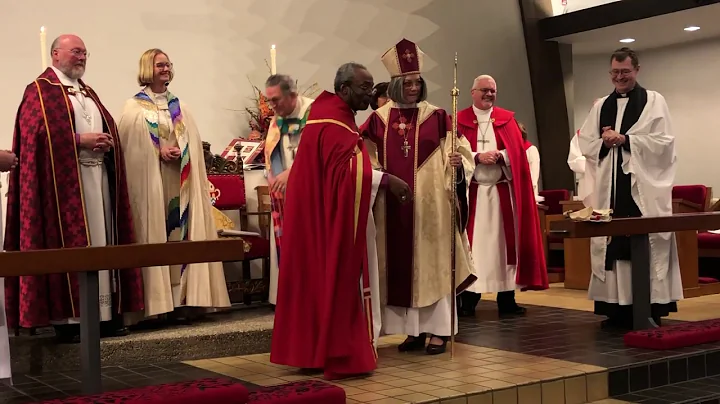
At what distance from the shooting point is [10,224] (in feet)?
16.0

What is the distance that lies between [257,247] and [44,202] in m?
1.91

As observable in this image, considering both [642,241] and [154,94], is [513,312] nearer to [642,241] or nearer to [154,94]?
[642,241]

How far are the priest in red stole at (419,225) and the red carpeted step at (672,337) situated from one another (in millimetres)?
1051

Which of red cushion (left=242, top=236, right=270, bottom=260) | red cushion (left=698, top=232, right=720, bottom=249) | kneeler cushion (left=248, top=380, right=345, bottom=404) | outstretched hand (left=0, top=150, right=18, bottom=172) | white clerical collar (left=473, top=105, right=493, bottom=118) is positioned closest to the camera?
kneeler cushion (left=248, top=380, right=345, bottom=404)

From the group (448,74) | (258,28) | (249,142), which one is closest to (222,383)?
(249,142)

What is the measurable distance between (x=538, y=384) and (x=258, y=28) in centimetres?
502

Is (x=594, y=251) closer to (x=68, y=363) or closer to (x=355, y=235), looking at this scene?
(x=355, y=235)

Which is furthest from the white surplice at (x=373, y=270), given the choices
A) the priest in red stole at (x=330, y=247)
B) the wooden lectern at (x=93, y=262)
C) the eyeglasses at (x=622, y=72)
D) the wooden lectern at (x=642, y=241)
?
the eyeglasses at (x=622, y=72)

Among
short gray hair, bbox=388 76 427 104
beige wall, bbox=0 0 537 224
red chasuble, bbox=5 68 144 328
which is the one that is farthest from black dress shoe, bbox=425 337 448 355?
beige wall, bbox=0 0 537 224

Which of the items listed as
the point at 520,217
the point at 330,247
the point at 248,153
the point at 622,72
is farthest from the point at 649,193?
the point at 248,153

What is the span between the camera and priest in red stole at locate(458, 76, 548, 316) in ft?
21.1

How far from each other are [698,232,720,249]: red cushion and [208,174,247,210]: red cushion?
13.8 feet

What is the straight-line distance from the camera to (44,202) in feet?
16.0

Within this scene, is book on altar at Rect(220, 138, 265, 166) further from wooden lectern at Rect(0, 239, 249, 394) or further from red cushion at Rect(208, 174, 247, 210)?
wooden lectern at Rect(0, 239, 249, 394)
